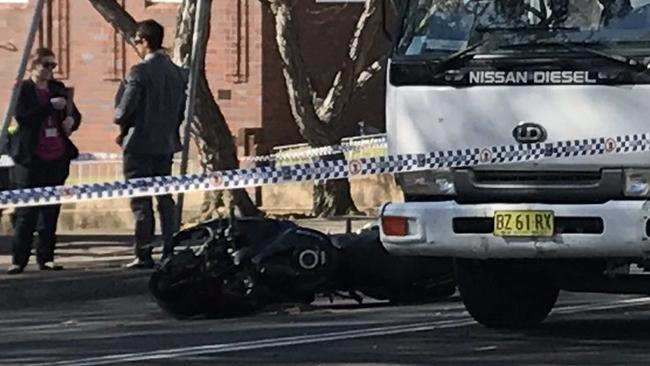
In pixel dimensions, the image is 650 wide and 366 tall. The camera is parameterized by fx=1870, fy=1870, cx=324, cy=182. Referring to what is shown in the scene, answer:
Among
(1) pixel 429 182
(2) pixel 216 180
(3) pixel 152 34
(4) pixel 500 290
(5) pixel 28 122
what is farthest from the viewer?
(5) pixel 28 122

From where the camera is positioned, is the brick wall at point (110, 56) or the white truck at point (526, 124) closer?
the white truck at point (526, 124)

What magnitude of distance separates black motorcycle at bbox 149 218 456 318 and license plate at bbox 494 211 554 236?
82.2 inches

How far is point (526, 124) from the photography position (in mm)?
11164

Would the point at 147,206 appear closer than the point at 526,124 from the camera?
No

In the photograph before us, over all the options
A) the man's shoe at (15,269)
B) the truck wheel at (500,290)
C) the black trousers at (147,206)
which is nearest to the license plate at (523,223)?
the truck wheel at (500,290)

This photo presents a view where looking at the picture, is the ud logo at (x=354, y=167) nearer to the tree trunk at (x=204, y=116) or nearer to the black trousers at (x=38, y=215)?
the black trousers at (x=38, y=215)

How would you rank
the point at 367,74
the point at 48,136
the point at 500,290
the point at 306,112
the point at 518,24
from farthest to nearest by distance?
the point at 367,74 → the point at 306,112 → the point at 48,136 → the point at 500,290 → the point at 518,24

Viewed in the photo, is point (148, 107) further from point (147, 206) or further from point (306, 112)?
point (306, 112)

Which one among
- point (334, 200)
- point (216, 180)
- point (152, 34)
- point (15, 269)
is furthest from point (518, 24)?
point (334, 200)

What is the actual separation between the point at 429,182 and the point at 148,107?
4.34 metres

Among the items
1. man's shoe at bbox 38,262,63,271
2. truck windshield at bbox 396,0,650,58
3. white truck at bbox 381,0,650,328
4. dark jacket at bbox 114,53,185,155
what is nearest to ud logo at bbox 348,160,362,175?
white truck at bbox 381,0,650,328

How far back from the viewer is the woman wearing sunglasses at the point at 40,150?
50.5 feet

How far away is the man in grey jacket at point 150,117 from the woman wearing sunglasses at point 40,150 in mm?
523

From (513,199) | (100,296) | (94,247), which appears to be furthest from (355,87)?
(513,199)
